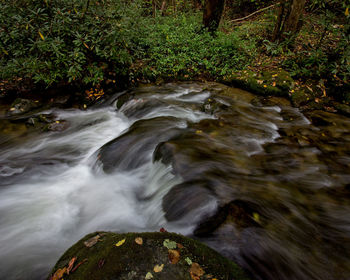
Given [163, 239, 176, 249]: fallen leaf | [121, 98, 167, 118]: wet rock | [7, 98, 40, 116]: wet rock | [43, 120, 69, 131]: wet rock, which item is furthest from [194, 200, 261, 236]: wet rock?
[7, 98, 40, 116]: wet rock

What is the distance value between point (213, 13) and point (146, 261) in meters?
10.3

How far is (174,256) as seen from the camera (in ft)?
4.96

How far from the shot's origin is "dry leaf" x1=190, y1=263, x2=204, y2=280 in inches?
55.3

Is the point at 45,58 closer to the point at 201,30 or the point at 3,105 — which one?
the point at 3,105

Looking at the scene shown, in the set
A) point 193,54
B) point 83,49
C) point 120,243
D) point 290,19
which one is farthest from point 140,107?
point 290,19

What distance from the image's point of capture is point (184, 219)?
256cm

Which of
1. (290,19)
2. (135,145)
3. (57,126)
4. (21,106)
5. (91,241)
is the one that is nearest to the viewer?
(91,241)

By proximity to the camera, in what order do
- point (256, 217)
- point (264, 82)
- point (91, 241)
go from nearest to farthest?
1. point (91, 241)
2. point (256, 217)
3. point (264, 82)

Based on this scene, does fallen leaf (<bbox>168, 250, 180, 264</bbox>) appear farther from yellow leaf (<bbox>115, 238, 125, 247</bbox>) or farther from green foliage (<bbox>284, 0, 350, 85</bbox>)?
green foliage (<bbox>284, 0, 350, 85</bbox>)

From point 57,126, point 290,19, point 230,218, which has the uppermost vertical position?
point 290,19

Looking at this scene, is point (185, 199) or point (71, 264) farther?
point (185, 199)

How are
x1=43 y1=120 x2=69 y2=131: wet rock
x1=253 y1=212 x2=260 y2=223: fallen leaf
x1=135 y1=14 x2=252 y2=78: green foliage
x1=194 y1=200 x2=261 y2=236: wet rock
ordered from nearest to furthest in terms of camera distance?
x1=194 y1=200 x2=261 y2=236: wet rock, x1=253 y1=212 x2=260 y2=223: fallen leaf, x1=43 y1=120 x2=69 y2=131: wet rock, x1=135 y1=14 x2=252 y2=78: green foliage

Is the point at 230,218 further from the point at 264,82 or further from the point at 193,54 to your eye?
the point at 193,54

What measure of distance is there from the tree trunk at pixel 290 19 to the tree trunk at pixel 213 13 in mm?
2499
